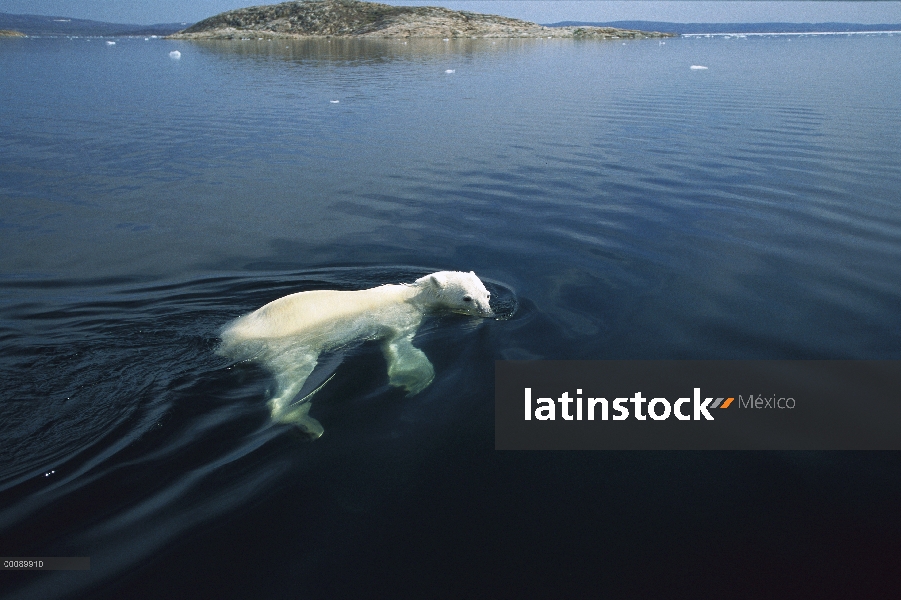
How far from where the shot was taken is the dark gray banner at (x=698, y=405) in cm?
641

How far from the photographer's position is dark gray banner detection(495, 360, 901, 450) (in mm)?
6414

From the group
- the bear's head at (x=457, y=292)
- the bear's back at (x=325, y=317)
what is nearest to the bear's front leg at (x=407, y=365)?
the bear's back at (x=325, y=317)

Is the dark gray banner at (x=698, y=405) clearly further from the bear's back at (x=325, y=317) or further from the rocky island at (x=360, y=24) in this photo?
the rocky island at (x=360, y=24)

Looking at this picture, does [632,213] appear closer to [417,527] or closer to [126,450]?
[417,527]

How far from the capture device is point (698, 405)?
23.0 feet

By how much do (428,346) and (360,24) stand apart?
513ft

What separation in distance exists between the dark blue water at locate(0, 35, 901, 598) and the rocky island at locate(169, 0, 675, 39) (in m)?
124

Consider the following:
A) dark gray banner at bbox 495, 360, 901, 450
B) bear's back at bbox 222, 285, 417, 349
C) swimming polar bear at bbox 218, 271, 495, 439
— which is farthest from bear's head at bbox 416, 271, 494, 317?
dark gray banner at bbox 495, 360, 901, 450

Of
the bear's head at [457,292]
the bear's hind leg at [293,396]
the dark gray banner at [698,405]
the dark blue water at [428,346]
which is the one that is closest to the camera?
the dark blue water at [428,346]

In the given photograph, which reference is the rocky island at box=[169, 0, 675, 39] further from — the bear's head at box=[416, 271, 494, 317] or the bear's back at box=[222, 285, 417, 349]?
the bear's back at box=[222, 285, 417, 349]

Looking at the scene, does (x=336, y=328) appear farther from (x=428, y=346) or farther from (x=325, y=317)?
(x=428, y=346)

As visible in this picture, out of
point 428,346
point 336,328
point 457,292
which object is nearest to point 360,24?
point 457,292

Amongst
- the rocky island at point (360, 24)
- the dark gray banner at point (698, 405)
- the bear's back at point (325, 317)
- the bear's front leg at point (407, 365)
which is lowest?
the dark gray banner at point (698, 405)

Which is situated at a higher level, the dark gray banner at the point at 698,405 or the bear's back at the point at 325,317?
the bear's back at the point at 325,317
